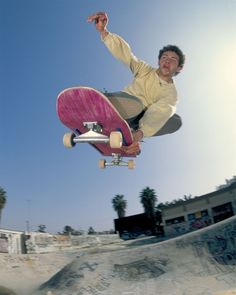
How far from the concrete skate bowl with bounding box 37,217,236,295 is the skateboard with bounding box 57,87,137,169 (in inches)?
399

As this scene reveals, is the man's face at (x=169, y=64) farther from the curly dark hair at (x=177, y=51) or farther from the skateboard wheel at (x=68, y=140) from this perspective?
the skateboard wheel at (x=68, y=140)

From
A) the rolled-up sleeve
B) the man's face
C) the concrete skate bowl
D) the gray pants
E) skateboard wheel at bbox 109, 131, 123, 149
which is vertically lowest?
the concrete skate bowl

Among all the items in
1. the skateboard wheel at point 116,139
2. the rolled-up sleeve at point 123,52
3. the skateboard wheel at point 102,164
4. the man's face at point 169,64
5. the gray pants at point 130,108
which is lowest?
the skateboard wheel at point 116,139

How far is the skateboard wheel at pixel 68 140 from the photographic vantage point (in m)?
6.38

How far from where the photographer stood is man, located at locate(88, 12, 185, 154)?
18.7ft

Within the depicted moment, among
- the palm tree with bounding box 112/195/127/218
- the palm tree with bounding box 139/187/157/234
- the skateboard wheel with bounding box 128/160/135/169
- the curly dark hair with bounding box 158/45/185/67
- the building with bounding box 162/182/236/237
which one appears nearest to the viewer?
the curly dark hair with bounding box 158/45/185/67

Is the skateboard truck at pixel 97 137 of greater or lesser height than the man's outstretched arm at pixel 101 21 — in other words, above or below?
below

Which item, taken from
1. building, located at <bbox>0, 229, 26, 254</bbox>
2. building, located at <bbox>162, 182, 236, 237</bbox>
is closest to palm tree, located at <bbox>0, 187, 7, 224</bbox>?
building, located at <bbox>0, 229, 26, 254</bbox>

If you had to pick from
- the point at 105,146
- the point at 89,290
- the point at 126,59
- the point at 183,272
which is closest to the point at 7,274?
the point at 89,290

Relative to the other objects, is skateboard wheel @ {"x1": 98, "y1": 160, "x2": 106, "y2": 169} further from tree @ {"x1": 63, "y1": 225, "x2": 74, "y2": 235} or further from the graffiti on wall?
tree @ {"x1": 63, "y1": 225, "x2": 74, "y2": 235}

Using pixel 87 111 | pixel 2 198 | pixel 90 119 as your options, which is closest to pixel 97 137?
pixel 90 119

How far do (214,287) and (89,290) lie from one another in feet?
21.1

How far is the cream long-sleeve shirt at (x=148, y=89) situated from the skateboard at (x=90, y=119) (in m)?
0.51

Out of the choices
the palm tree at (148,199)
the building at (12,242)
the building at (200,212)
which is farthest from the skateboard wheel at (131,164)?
the palm tree at (148,199)
